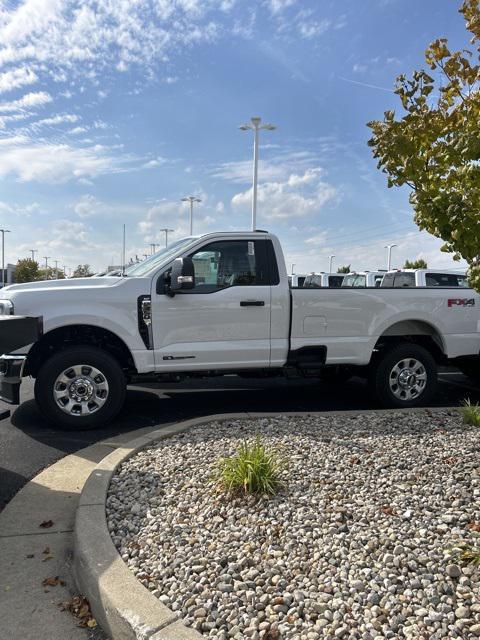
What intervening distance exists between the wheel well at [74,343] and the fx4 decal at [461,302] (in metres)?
3.90

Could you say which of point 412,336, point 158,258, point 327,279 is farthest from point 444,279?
point 158,258

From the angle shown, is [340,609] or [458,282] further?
[458,282]

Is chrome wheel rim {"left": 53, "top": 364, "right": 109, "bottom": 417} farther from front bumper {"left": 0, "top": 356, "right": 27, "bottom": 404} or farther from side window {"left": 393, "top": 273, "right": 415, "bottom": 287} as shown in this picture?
side window {"left": 393, "top": 273, "right": 415, "bottom": 287}

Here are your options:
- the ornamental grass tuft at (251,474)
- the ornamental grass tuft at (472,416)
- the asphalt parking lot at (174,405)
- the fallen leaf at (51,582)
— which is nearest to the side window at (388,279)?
the asphalt parking lot at (174,405)

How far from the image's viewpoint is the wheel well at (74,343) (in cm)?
557

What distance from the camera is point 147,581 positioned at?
8.52ft

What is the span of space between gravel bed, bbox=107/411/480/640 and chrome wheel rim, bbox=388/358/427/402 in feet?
6.37

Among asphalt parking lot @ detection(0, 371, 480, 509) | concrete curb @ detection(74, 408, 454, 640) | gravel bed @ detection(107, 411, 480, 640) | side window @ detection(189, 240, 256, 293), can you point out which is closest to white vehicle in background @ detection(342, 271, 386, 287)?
asphalt parking lot @ detection(0, 371, 480, 509)

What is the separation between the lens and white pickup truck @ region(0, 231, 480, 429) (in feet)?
17.9

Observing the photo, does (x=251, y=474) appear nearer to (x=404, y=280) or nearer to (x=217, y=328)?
(x=217, y=328)

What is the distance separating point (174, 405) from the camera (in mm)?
6773

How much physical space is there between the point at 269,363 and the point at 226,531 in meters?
3.16

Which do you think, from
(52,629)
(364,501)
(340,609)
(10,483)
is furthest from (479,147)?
(10,483)

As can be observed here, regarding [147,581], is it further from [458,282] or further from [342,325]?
[458,282]
